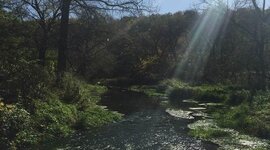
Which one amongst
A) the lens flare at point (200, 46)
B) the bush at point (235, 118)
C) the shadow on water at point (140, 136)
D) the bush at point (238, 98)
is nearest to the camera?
the shadow on water at point (140, 136)

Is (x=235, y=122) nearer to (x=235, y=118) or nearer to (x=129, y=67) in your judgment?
(x=235, y=118)

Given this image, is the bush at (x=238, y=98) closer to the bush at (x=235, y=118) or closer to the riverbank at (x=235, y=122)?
the riverbank at (x=235, y=122)

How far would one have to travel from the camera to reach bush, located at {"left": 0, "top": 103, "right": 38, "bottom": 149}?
53.7 feet

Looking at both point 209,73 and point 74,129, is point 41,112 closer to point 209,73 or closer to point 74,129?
point 74,129

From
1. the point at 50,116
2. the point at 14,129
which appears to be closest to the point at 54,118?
the point at 50,116

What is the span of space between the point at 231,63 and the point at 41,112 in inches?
1728

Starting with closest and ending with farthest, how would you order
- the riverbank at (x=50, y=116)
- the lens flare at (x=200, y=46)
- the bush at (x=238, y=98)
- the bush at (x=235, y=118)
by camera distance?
the riverbank at (x=50, y=116), the bush at (x=235, y=118), the bush at (x=238, y=98), the lens flare at (x=200, y=46)

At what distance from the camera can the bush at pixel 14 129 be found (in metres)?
16.4

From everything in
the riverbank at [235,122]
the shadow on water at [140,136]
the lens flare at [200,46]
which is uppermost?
the lens flare at [200,46]

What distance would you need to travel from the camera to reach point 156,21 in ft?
299

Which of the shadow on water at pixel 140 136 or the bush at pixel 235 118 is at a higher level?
the bush at pixel 235 118

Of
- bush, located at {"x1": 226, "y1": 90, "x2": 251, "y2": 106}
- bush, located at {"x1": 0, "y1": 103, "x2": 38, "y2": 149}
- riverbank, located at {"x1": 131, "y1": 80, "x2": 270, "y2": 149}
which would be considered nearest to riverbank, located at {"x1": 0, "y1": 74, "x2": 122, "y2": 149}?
bush, located at {"x1": 0, "y1": 103, "x2": 38, "y2": 149}

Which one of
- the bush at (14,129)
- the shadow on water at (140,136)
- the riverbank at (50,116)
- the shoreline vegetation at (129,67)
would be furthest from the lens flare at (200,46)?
the bush at (14,129)

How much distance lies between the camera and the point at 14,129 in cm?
1702
